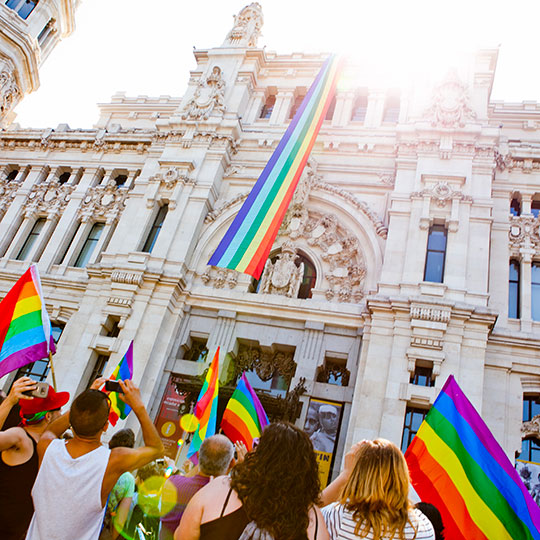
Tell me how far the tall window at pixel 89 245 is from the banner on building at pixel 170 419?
789cm

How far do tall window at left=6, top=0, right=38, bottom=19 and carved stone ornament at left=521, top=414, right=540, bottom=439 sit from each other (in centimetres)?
3441

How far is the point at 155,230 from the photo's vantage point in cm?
2034

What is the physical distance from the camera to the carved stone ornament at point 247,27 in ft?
82.2

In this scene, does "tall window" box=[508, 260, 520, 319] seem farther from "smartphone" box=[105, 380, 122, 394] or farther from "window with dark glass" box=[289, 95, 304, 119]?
"smartphone" box=[105, 380, 122, 394]

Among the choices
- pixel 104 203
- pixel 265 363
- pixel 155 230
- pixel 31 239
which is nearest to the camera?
pixel 265 363

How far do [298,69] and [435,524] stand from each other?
2232 cm

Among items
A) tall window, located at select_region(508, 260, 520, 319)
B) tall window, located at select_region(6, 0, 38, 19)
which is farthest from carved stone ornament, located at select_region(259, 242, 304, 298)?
tall window, located at select_region(6, 0, 38, 19)

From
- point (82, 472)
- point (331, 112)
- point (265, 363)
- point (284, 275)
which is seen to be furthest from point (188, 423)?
point (331, 112)

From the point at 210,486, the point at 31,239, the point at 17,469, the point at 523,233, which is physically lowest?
the point at 17,469

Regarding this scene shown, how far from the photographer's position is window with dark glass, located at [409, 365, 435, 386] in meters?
14.5

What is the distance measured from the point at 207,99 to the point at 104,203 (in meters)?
6.77

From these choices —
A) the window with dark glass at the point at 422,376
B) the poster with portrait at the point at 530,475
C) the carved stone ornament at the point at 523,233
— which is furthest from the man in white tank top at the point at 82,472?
the carved stone ornament at the point at 523,233

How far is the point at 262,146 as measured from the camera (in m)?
21.2

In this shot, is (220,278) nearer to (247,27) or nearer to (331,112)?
(331,112)
